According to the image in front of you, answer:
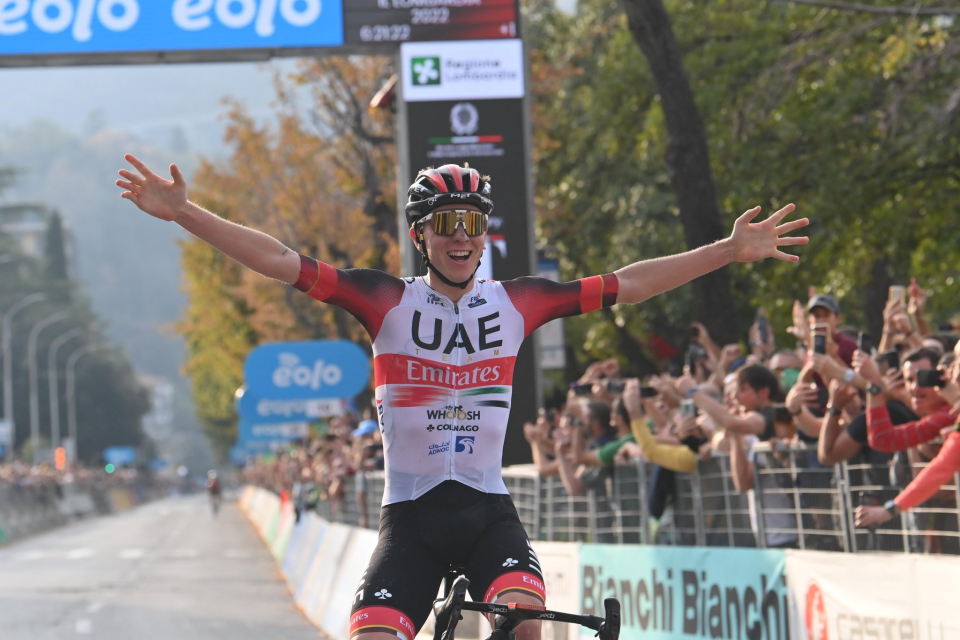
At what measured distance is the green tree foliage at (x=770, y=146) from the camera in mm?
19766

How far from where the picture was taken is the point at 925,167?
21234 mm

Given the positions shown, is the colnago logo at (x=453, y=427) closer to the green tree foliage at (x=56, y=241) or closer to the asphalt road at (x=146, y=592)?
the asphalt road at (x=146, y=592)

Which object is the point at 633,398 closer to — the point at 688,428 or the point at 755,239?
the point at 688,428

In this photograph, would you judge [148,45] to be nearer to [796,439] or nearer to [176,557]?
[796,439]

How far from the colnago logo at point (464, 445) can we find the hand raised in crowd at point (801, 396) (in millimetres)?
4278

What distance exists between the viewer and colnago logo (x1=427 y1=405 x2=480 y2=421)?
216 inches

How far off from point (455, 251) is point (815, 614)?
341 cm

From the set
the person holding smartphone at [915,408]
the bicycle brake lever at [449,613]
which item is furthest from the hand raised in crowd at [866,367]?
the bicycle brake lever at [449,613]

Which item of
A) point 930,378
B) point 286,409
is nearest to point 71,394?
point 286,409

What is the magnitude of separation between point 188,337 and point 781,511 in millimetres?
66918

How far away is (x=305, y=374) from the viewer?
28.2 metres

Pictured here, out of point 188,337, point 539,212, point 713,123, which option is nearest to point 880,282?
point 713,123

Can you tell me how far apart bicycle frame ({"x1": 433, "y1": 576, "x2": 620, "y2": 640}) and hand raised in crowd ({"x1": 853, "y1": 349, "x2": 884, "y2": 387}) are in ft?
12.0

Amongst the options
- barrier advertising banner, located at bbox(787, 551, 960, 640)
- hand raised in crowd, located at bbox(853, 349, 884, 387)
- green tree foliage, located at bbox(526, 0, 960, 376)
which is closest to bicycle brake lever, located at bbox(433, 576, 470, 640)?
barrier advertising banner, located at bbox(787, 551, 960, 640)
